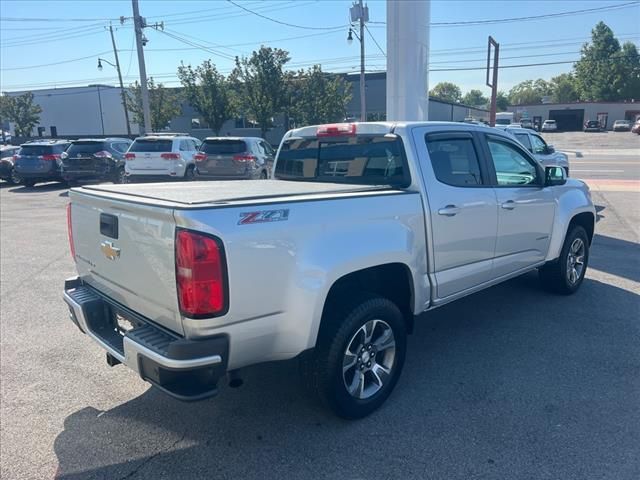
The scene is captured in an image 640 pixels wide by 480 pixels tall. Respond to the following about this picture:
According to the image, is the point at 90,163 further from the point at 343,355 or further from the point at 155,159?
the point at 343,355

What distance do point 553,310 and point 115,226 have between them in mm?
4333

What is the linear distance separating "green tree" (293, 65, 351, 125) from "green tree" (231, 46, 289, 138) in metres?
1.41

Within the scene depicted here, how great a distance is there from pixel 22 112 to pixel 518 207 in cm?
6470

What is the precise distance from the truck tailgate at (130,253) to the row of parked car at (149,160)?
35.1 ft

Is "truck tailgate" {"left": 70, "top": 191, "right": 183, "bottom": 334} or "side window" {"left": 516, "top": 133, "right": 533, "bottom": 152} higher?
"side window" {"left": 516, "top": 133, "right": 533, "bottom": 152}

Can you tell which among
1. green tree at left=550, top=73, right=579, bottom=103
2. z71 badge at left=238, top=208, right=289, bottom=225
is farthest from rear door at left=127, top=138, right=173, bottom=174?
green tree at left=550, top=73, right=579, bottom=103

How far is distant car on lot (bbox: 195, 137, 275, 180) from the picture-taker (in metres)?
13.9

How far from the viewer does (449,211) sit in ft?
12.1

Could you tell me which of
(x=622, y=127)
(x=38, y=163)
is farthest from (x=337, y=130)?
(x=622, y=127)

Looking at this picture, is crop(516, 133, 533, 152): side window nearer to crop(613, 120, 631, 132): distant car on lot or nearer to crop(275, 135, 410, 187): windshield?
crop(275, 135, 410, 187): windshield

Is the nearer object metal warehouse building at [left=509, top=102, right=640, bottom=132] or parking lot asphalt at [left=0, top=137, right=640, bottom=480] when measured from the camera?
parking lot asphalt at [left=0, top=137, right=640, bottom=480]

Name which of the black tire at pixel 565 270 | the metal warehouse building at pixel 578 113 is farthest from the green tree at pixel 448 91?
the black tire at pixel 565 270

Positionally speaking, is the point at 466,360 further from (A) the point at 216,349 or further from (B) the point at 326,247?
(A) the point at 216,349

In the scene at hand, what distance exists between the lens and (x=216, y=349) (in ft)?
8.13
